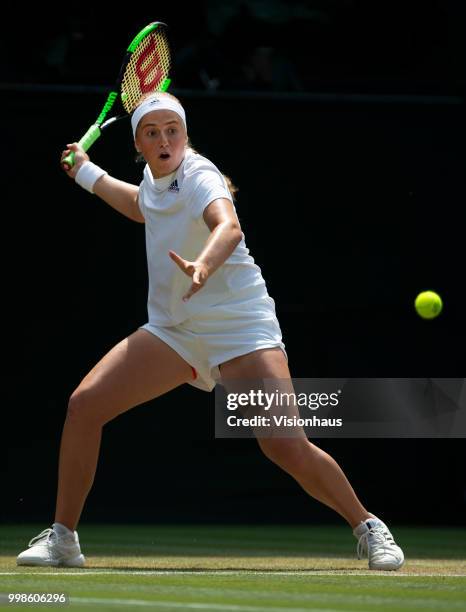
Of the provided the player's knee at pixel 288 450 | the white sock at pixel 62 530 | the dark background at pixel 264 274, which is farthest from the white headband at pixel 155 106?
the dark background at pixel 264 274

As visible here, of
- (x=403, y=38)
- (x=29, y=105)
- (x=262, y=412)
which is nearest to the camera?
(x=262, y=412)

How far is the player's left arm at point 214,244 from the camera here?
164 inches

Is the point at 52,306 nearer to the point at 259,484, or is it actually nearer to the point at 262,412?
the point at 259,484

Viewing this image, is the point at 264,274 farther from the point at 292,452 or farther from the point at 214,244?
the point at 214,244

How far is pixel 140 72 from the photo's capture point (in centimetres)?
561

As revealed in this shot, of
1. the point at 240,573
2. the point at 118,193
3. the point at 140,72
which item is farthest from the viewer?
the point at 140,72

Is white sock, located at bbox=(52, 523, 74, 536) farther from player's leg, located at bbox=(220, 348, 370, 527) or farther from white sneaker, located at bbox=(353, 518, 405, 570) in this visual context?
white sneaker, located at bbox=(353, 518, 405, 570)

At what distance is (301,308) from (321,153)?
0.83m

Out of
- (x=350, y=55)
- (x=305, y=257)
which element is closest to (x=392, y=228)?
(x=305, y=257)

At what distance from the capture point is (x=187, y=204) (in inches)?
184

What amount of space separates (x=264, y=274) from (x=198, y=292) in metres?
2.85

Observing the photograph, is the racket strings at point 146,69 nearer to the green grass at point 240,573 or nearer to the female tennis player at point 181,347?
the female tennis player at point 181,347

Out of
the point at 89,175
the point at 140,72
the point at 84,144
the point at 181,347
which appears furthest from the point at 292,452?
the point at 140,72

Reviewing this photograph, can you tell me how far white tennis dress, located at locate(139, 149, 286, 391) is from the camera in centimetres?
468
